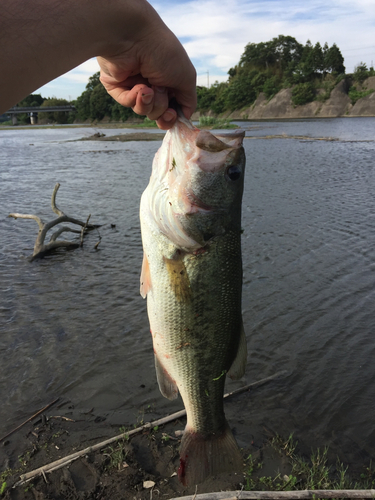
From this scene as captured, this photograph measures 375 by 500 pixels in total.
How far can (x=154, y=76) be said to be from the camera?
7.15ft

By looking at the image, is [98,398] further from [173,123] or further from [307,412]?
[173,123]

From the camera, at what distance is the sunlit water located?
4832 millimetres

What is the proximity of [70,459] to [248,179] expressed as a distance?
16580mm

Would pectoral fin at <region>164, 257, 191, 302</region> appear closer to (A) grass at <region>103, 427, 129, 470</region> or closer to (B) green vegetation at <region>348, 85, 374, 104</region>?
(A) grass at <region>103, 427, 129, 470</region>

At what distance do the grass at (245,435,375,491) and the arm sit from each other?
324 cm

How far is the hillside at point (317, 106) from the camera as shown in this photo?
3248 inches

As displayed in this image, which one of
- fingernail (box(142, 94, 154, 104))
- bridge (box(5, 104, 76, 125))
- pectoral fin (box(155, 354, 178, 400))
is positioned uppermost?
bridge (box(5, 104, 76, 125))

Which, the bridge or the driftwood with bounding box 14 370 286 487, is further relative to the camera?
the bridge

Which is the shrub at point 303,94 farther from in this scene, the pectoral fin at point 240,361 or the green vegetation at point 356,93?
the pectoral fin at point 240,361

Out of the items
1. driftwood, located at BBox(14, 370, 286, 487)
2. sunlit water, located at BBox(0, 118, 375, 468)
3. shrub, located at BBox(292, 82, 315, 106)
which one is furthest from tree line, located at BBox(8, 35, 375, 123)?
driftwood, located at BBox(14, 370, 286, 487)

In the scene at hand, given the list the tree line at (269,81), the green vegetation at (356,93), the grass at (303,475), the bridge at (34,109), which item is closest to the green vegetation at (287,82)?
the tree line at (269,81)

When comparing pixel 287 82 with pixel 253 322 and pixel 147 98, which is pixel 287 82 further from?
pixel 147 98

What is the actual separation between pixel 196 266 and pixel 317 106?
95275mm

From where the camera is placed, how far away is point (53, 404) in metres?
4.87
